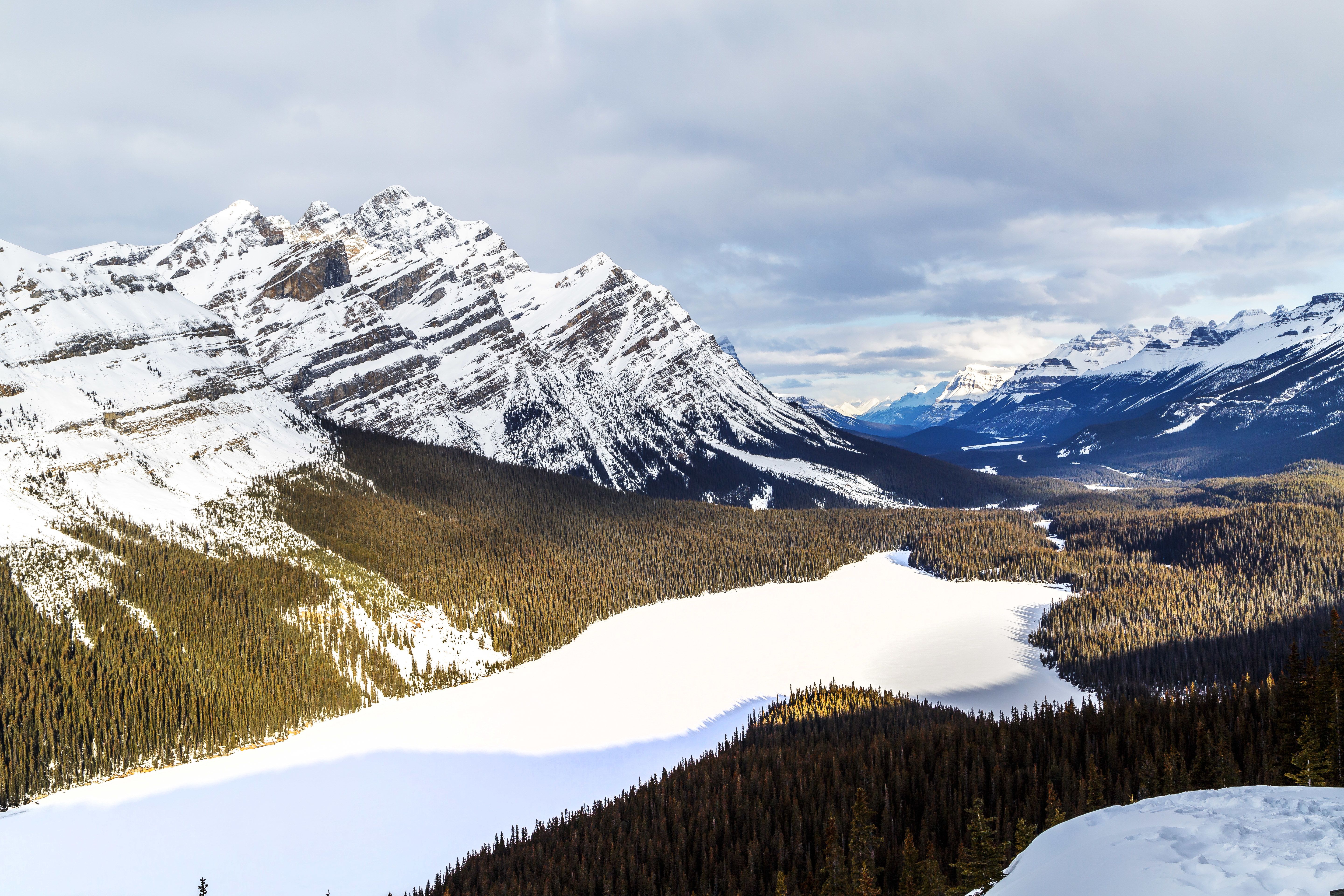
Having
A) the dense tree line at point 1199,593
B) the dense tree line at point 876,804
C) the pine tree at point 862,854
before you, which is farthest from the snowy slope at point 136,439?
the dense tree line at point 1199,593

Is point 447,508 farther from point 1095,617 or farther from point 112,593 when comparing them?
point 1095,617

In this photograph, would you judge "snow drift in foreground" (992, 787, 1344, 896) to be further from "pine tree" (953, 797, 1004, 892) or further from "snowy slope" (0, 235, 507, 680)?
"snowy slope" (0, 235, 507, 680)

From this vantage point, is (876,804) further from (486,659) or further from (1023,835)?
(486,659)

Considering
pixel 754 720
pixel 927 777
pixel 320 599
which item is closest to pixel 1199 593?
pixel 754 720

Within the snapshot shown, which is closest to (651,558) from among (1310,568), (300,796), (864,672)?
(864,672)

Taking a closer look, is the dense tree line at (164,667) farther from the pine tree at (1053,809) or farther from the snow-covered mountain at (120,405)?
the pine tree at (1053,809)

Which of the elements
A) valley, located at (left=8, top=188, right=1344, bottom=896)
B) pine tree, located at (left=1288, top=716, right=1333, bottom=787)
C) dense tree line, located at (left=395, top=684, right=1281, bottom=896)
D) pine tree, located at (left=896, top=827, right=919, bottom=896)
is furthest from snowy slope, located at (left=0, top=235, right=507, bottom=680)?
pine tree, located at (left=1288, top=716, right=1333, bottom=787)
